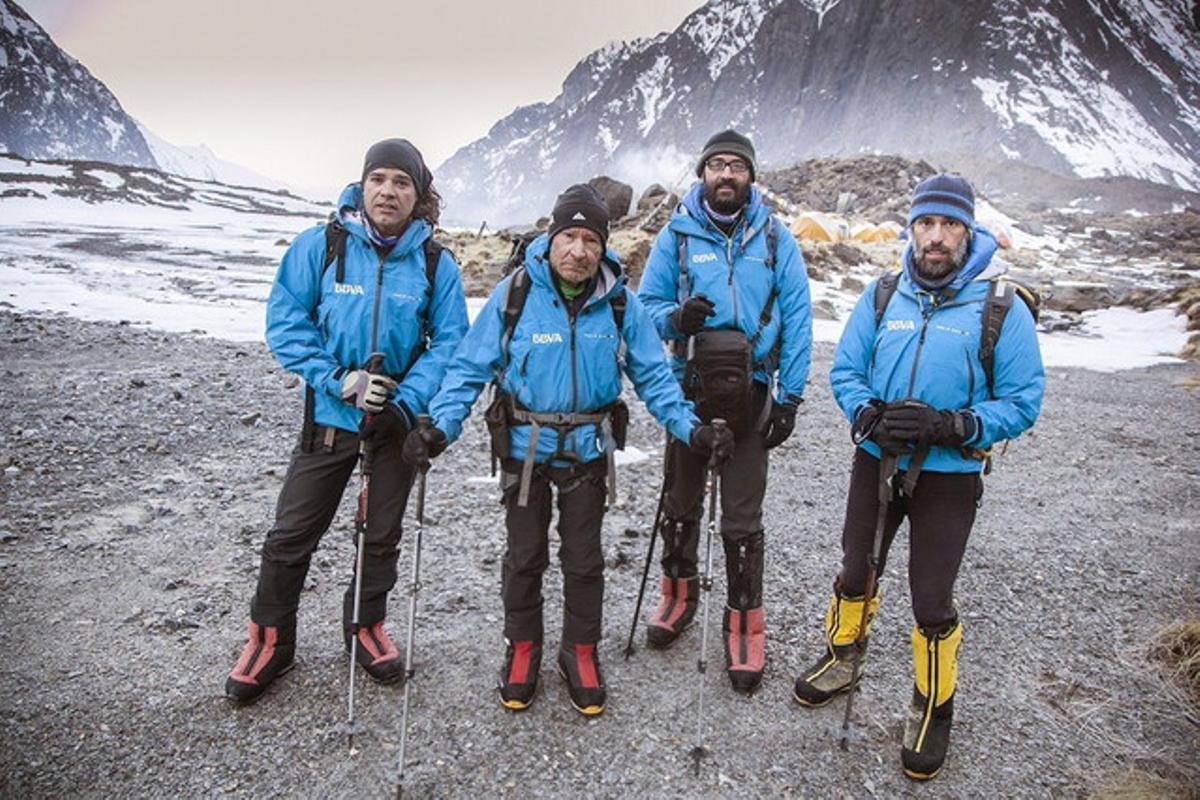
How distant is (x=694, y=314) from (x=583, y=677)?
85.2 inches

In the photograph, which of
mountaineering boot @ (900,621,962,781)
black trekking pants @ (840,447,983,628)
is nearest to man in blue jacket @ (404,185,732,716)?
black trekking pants @ (840,447,983,628)

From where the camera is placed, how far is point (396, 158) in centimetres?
377

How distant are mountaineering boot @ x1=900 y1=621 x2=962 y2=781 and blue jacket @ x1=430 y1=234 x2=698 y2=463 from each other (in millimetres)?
1994

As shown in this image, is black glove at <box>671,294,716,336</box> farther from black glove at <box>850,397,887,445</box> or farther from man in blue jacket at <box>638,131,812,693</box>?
black glove at <box>850,397,887,445</box>

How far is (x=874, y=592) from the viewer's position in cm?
388

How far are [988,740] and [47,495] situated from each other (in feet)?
24.5

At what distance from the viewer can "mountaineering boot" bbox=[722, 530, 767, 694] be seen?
14.2 feet

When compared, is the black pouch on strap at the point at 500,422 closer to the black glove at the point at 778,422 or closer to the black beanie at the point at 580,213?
the black beanie at the point at 580,213

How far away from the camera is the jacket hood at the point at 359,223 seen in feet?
12.3

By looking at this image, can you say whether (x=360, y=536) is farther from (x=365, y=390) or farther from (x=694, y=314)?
(x=694, y=314)

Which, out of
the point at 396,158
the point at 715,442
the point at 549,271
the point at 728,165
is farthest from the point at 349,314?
the point at 728,165

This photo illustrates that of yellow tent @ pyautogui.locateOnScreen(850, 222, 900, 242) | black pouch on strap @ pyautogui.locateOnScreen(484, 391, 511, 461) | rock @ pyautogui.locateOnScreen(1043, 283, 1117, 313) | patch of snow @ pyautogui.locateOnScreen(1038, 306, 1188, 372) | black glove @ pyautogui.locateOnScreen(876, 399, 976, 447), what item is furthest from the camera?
yellow tent @ pyautogui.locateOnScreen(850, 222, 900, 242)

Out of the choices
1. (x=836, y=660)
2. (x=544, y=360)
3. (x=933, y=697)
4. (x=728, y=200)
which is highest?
(x=728, y=200)

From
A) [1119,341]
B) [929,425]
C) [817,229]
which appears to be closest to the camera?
[929,425]
